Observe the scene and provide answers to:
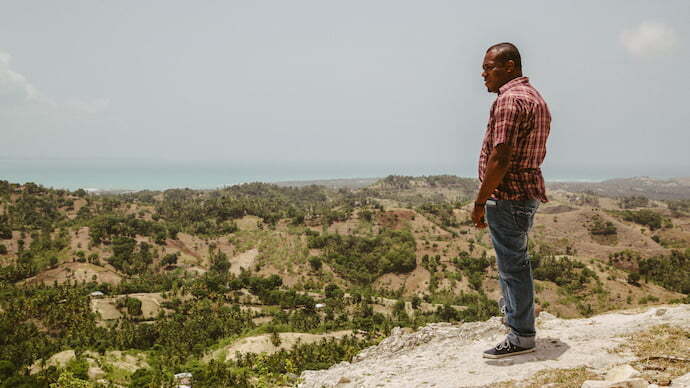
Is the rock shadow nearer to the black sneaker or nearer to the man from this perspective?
the black sneaker

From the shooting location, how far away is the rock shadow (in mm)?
4113

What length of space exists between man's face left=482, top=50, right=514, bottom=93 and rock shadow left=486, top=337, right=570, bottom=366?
2882mm

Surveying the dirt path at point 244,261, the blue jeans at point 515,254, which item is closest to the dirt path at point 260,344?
the blue jeans at point 515,254

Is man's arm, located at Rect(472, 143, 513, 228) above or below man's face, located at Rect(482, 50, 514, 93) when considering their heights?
below

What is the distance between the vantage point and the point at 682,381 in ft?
9.97

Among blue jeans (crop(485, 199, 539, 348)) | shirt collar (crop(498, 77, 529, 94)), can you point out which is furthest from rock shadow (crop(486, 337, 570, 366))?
shirt collar (crop(498, 77, 529, 94))

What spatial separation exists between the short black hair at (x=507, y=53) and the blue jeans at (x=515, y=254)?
135cm

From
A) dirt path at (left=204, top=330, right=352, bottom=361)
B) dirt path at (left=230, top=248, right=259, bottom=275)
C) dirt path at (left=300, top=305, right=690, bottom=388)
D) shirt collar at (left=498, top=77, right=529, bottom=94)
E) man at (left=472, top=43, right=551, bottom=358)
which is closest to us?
man at (left=472, top=43, right=551, bottom=358)

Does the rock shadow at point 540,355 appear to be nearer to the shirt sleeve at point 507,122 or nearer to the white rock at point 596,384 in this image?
the white rock at point 596,384

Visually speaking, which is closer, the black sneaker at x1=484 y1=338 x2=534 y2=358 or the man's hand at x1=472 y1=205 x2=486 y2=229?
the man's hand at x1=472 y1=205 x2=486 y2=229

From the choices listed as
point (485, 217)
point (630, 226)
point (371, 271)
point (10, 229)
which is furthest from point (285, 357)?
point (630, 226)

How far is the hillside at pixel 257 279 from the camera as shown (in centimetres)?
1952

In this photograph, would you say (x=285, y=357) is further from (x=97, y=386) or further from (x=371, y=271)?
(x=371, y=271)

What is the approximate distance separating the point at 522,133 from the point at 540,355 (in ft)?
8.33
